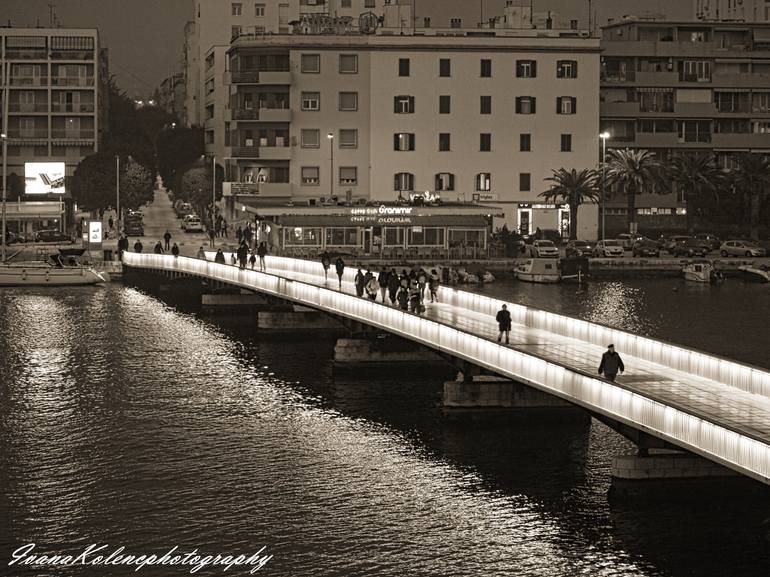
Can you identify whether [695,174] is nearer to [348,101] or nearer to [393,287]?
[348,101]

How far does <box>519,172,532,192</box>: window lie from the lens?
5527 inches

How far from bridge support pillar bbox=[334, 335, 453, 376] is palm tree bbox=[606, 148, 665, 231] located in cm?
6969

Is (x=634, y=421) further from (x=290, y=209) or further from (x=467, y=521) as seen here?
(x=290, y=209)

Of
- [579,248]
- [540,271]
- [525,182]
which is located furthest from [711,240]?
[540,271]

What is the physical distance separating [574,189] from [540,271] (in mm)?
19716

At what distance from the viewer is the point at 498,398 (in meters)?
56.5

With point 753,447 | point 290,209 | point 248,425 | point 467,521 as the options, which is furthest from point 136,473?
point 290,209

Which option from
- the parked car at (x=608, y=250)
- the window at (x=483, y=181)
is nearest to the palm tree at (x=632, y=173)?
the parked car at (x=608, y=250)

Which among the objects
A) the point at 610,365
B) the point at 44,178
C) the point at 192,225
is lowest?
the point at 610,365

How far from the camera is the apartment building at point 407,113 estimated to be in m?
139

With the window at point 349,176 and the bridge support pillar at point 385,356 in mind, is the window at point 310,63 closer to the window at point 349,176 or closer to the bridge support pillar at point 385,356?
the window at point 349,176

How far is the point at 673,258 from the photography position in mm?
129500

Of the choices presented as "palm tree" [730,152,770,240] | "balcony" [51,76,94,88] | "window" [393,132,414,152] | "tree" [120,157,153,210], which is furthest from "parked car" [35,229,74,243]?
"palm tree" [730,152,770,240]

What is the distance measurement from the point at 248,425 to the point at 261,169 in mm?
86200
